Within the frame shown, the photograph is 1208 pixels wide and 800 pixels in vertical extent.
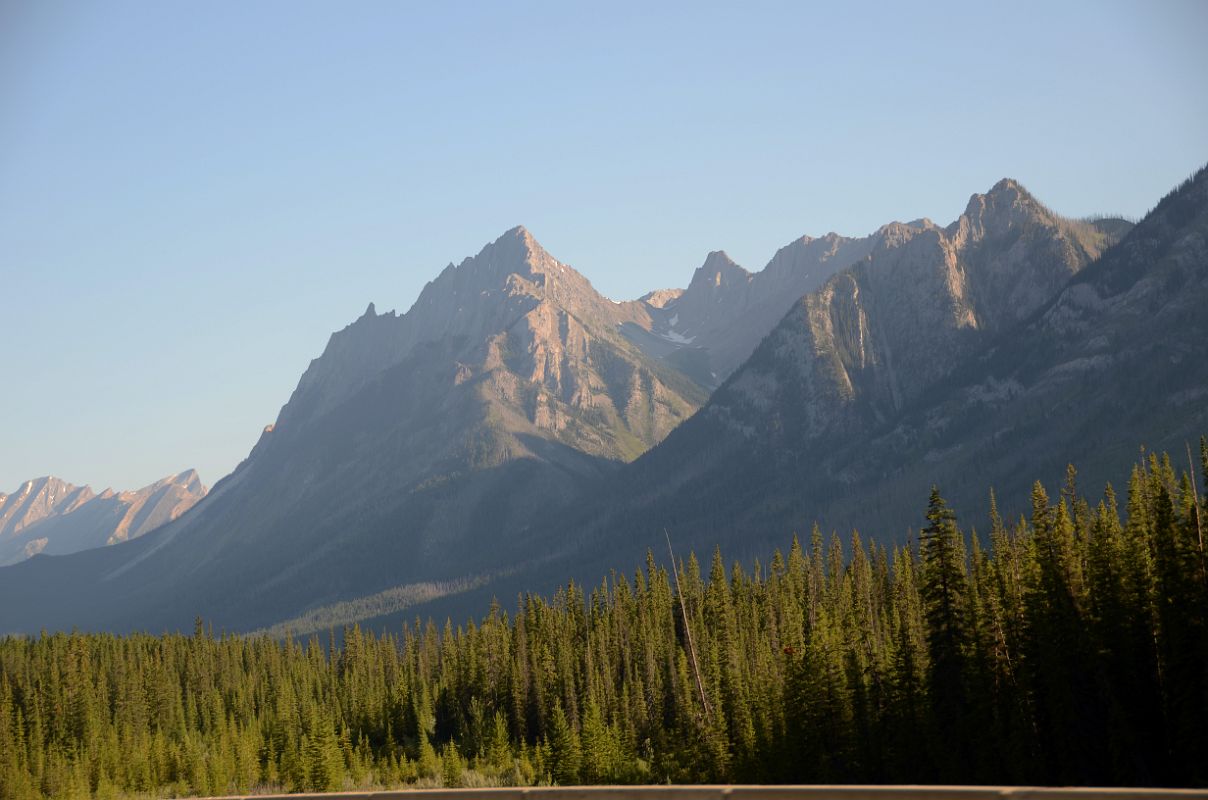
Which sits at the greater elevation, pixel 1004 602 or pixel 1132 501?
pixel 1132 501

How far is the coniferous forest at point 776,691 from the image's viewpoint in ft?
252

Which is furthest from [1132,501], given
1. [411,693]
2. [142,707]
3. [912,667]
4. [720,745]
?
[142,707]

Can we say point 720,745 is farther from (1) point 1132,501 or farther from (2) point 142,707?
(2) point 142,707

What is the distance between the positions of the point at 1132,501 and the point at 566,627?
87.9m

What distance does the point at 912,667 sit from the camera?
293 ft

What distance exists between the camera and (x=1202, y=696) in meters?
68.8

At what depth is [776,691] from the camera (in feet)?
346

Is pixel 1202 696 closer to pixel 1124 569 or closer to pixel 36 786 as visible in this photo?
pixel 1124 569

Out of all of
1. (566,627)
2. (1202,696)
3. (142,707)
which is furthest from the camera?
(142,707)

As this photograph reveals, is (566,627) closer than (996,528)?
No

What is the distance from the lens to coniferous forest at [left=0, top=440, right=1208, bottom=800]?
252 feet

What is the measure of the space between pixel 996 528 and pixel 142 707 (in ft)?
404

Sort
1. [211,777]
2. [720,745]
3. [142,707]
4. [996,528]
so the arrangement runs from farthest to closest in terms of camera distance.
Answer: [142,707], [211,777], [996,528], [720,745]

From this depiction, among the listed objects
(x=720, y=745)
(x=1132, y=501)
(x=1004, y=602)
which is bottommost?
(x=720, y=745)
